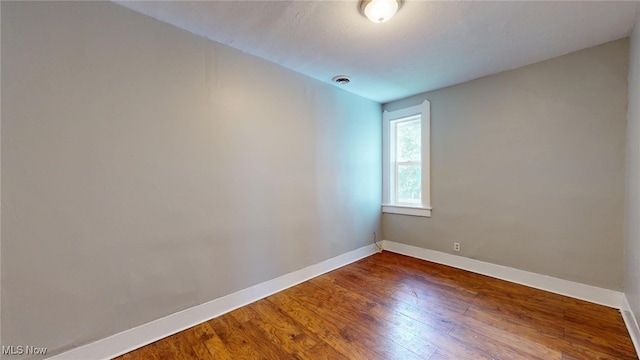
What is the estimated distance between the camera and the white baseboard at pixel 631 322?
163 cm

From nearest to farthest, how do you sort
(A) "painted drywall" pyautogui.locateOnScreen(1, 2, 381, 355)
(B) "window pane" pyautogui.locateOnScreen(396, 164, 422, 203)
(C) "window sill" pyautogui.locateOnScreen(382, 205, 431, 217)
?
(A) "painted drywall" pyautogui.locateOnScreen(1, 2, 381, 355), (C) "window sill" pyautogui.locateOnScreen(382, 205, 431, 217), (B) "window pane" pyautogui.locateOnScreen(396, 164, 422, 203)

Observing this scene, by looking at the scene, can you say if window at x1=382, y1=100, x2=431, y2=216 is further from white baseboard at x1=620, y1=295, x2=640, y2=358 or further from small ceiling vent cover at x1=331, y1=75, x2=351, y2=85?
white baseboard at x1=620, y1=295, x2=640, y2=358

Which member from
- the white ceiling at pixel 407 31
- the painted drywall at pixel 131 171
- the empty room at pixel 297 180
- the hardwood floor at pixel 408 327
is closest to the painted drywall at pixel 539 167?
the empty room at pixel 297 180

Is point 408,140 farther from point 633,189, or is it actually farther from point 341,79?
point 633,189

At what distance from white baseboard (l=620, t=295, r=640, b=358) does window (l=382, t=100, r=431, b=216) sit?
5.84 feet

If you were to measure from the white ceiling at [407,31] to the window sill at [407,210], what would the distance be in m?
1.79

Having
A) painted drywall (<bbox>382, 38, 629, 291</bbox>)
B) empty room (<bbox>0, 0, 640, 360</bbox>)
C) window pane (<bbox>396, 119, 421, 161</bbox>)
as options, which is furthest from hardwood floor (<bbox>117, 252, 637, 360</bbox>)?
window pane (<bbox>396, 119, 421, 161</bbox>)

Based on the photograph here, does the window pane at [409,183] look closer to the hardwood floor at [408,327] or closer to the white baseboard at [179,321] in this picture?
the hardwood floor at [408,327]

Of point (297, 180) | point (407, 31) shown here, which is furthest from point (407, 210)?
point (407, 31)

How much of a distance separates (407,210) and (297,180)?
181 cm

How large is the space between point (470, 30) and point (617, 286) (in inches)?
101

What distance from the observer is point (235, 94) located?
2.21m

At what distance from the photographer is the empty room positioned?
4.78 feet

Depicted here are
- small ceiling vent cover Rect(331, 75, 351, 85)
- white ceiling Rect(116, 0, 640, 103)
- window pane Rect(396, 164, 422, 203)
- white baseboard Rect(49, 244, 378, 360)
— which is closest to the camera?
white baseboard Rect(49, 244, 378, 360)
